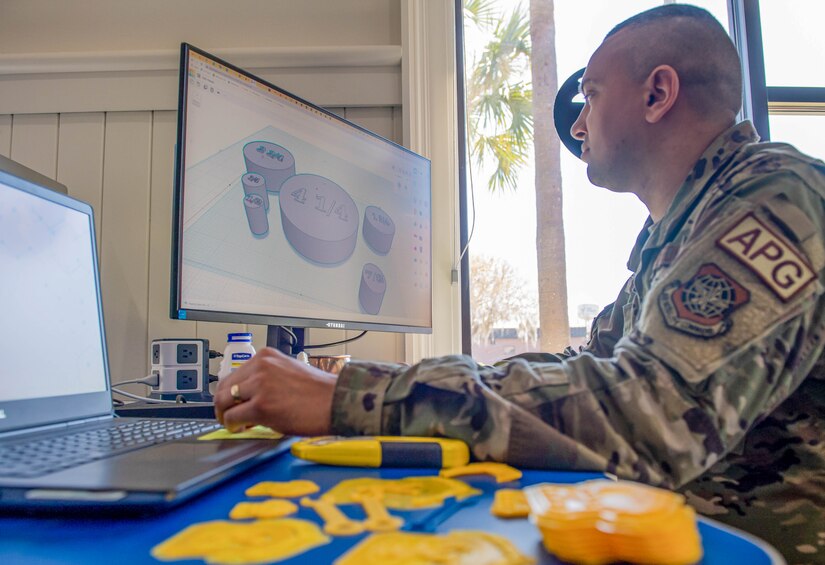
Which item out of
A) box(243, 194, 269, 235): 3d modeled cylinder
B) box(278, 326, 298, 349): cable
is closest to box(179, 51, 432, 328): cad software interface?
box(243, 194, 269, 235): 3d modeled cylinder

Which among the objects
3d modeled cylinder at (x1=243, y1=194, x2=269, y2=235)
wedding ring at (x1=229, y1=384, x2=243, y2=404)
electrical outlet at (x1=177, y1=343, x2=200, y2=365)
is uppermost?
3d modeled cylinder at (x1=243, y1=194, x2=269, y2=235)

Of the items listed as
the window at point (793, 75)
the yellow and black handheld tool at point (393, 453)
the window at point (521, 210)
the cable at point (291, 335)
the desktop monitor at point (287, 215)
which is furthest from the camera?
the window at point (793, 75)

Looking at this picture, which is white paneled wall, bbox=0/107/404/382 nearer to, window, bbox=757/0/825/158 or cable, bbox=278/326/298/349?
cable, bbox=278/326/298/349

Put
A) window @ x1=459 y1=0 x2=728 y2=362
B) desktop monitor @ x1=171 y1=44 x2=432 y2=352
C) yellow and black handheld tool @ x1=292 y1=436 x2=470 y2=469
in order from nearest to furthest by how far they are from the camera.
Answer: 1. yellow and black handheld tool @ x1=292 y1=436 x2=470 y2=469
2. desktop monitor @ x1=171 y1=44 x2=432 y2=352
3. window @ x1=459 y1=0 x2=728 y2=362

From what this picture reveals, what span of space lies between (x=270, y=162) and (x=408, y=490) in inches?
31.1

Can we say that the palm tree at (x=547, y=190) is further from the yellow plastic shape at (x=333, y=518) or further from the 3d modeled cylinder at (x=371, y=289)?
the yellow plastic shape at (x=333, y=518)

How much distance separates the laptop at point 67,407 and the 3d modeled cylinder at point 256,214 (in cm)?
24

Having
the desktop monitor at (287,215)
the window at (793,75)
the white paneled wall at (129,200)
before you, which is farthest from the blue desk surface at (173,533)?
the window at (793,75)

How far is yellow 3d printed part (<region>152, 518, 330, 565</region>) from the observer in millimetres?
269

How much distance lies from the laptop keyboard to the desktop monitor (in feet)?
0.80

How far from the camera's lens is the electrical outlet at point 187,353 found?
3.96 feet

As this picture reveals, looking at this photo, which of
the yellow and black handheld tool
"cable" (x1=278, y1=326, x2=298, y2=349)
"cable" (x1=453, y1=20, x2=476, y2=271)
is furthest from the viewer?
"cable" (x1=453, y1=20, x2=476, y2=271)

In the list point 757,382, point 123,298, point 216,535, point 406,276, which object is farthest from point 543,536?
point 123,298

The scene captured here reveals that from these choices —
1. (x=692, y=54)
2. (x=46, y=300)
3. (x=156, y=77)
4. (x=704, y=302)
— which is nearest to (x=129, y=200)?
(x=156, y=77)
